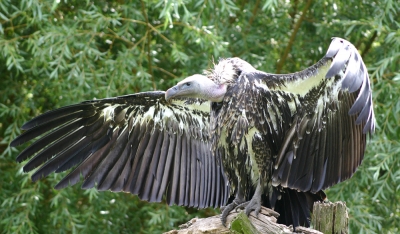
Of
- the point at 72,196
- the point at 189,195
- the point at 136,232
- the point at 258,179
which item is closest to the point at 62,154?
the point at 189,195

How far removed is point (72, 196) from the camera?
783cm

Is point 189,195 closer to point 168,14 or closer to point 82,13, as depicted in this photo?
point 168,14

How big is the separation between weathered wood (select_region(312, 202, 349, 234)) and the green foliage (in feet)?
7.57

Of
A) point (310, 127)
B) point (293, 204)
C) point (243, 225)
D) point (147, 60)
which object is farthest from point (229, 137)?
point (147, 60)

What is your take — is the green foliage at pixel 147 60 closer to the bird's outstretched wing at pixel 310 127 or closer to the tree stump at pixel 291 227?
the bird's outstretched wing at pixel 310 127

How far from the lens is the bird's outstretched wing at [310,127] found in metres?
4.87

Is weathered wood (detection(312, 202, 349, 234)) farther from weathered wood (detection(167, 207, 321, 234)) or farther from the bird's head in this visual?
the bird's head

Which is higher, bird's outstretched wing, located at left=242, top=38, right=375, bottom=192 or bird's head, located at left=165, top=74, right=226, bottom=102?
bird's head, located at left=165, top=74, right=226, bottom=102

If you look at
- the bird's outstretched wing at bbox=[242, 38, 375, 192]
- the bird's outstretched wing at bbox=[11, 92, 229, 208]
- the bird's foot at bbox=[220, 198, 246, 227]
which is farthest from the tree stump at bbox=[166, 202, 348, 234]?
the bird's outstretched wing at bbox=[11, 92, 229, 208]

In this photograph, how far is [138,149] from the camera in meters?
5.91

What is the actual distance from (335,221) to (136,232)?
4257 mm

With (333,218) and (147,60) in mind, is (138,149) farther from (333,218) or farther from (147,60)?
(147,60)

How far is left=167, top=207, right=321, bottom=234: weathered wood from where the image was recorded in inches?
170

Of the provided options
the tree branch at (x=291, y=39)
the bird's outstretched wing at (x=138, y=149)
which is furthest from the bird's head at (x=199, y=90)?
the tree branch at (x=291, y=39)
